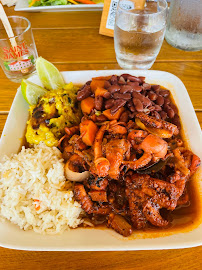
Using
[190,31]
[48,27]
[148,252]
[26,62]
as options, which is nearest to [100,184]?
[148,252]

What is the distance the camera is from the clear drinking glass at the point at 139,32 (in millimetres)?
2502

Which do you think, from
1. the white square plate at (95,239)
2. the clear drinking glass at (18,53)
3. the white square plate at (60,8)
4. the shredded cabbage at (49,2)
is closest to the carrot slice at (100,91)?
the white square plate at (95,239)

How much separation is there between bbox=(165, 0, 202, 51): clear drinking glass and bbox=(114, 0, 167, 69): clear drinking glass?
463 millimetres

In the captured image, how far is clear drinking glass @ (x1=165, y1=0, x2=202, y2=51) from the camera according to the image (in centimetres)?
289

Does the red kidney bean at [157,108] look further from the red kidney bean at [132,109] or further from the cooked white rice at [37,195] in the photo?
the cooked white rice at [37,195]

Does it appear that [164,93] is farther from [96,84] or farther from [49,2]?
[49,2]

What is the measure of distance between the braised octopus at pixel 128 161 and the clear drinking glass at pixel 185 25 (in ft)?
5.17

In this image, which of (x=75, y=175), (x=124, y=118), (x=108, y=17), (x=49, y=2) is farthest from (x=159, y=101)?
(x=49, y=2)

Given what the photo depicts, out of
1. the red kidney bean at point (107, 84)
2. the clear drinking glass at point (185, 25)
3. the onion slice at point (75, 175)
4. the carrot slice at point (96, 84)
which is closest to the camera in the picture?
the onion slice at point (75, 175)

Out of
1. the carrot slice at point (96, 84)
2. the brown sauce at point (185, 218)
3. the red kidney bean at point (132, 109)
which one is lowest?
the brown sauce at point (185, 218)

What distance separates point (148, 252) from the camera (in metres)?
1.67

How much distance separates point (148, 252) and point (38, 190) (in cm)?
94

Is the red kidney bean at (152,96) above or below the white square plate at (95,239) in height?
above

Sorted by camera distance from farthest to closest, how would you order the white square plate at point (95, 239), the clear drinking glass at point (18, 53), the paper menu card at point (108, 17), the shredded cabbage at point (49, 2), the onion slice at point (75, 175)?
1. the shredded cabbage at point (49, 2)
2. the paper menu card at point (108, 17)
3. the clear drinking glass at point (18, 53)
4. the onion slice at point (75, 175)
5. the white square plate at point (95, 239)
